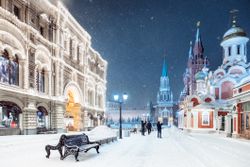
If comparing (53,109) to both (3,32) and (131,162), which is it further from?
(131,162)

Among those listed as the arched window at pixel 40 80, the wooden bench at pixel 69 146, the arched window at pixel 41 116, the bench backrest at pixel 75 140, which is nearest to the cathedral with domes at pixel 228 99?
the bench backrest at pixel 75 140

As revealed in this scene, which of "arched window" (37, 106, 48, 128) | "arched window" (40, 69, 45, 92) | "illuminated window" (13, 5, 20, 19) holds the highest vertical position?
"illuminated window" (13, 5, 20, 19)

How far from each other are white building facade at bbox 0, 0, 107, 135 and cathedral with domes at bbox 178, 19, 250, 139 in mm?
15803

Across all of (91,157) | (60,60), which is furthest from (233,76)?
(91,157)

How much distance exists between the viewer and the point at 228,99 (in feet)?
105

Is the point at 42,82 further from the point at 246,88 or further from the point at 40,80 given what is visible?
the point at 246,88

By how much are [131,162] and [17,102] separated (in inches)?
526

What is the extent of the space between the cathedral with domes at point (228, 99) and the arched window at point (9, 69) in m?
18.1

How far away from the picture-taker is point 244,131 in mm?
20422

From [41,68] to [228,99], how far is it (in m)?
23.0

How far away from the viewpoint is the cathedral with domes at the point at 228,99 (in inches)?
841

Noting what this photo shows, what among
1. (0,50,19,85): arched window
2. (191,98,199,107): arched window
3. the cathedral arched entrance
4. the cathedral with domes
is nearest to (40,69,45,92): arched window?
(0,50,19,85): arched window

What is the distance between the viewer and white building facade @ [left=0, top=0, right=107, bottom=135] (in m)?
18.1

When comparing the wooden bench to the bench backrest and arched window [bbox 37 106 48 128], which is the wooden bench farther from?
arched window [bbox 37 106 48 128]
